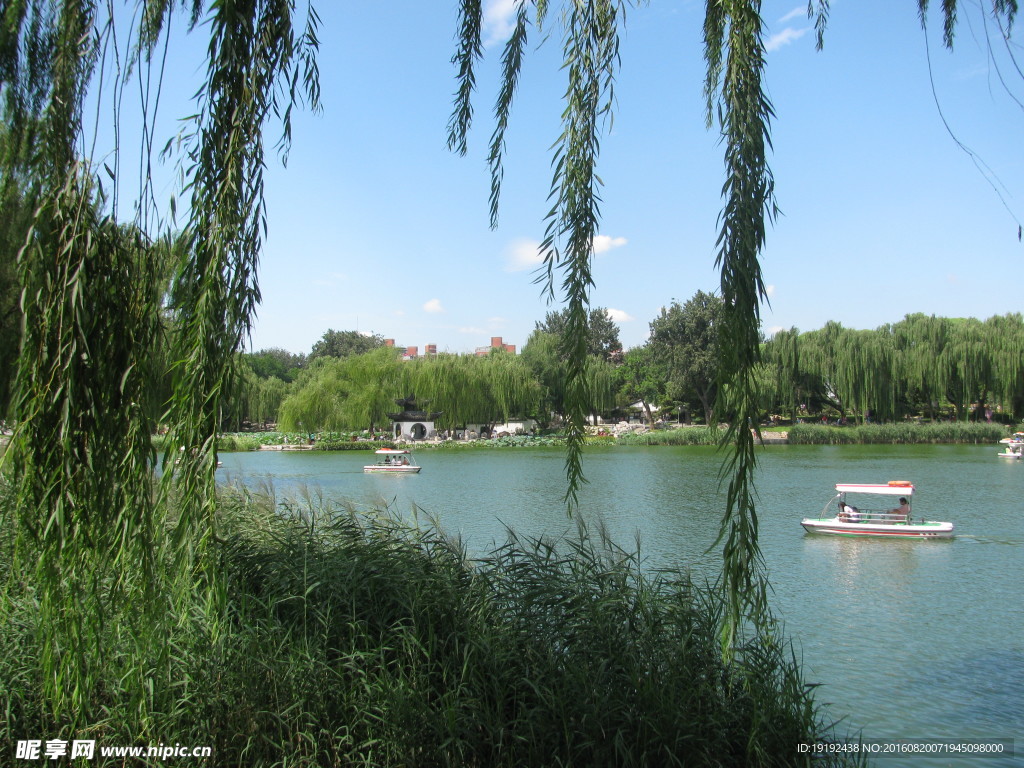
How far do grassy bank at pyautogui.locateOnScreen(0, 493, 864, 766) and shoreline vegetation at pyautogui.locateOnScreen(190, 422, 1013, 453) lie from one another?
81.6 ft

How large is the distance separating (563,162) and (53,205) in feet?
4.49

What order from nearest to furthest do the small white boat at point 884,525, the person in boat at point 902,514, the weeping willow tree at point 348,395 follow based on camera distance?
the small white boat at point 884,525 → the person in boat at point 902,514 → the weeping willow tree at point 348,395

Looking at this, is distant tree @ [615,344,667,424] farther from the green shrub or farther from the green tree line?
the green shrub

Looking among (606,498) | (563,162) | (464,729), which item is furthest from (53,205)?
(606,498)

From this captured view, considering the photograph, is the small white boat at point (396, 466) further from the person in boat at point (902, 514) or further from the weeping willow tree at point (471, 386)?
the person in boat at point (902, 514)

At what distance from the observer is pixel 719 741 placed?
10.7ft

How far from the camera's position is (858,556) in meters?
10.2

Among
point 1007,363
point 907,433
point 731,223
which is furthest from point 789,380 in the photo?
point 731,223

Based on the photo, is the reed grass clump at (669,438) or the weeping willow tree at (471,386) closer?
the reed grass clump at (669,438)

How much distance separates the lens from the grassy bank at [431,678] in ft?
9.91

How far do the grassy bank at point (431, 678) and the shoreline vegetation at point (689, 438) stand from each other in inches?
979

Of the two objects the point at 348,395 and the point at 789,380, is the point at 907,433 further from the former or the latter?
the point at 348,395

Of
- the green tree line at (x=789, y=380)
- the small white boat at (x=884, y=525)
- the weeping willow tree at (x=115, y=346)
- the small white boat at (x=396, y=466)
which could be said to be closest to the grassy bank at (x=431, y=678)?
the weeping willow tree at (x=115, y=346)

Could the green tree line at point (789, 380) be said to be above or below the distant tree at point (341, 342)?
below
